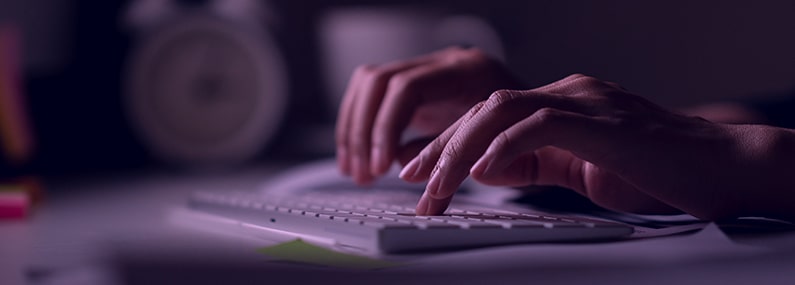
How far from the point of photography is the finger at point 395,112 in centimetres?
72

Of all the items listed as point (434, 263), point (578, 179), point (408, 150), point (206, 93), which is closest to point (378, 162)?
point (408, 150)

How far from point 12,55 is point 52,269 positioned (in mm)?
739

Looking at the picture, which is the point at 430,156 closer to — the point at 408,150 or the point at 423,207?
the point at 423,207

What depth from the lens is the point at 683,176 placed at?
48 centimetres

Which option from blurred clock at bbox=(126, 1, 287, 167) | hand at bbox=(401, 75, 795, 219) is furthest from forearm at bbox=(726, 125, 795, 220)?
blurred clock at bbox=(126, 1, 287, 167)

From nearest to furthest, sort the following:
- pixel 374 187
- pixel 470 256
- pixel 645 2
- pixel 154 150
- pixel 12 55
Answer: pixel 470 256 → pixel 374 187 → pixel 12 55 → pixel 154 150 → pixel 645 2

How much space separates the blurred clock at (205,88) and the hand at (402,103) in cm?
54

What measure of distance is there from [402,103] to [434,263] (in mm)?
330

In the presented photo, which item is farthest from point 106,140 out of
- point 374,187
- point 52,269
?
point 52,269

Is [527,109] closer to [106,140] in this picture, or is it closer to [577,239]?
[577,239]

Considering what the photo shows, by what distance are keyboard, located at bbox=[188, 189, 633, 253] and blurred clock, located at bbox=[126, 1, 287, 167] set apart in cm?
→ 72

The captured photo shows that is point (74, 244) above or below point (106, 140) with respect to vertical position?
below

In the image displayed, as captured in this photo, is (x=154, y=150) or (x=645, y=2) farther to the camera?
(x=645, y=2)

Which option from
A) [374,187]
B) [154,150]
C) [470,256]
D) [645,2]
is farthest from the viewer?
[645,2]
